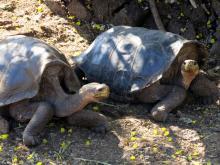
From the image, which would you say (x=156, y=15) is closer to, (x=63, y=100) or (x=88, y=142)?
(x=63, y=100)

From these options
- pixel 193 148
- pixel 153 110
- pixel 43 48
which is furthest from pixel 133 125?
pixel 43 48

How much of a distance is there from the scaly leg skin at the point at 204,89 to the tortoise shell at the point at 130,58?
0.48 m

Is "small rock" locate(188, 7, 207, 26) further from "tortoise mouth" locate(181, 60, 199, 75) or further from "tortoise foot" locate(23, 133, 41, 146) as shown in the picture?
"tortoise foot" locate(23, 133, 41, 146)

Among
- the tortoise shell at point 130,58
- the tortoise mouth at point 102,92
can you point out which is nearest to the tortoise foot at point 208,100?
the tortoise shell at point 130,58

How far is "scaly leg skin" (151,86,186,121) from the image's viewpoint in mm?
5023

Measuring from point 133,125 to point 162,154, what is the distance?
54 centimetres

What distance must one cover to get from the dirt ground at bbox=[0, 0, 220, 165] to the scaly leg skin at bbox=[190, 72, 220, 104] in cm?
10

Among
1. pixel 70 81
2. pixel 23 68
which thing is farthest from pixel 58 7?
pixel 23 68

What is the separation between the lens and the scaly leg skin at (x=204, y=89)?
5477 millimetres

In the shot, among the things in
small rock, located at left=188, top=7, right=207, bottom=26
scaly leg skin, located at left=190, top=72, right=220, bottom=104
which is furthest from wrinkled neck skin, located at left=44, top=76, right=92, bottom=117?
small rock, located at left=188, top=7, right=207, bottom=26

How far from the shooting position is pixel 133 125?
4934mm

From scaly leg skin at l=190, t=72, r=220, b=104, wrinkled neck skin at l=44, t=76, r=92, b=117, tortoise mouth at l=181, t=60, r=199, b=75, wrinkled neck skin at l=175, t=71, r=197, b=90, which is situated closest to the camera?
wrinkled neck skin at l=44, t=76, r=92, b=117

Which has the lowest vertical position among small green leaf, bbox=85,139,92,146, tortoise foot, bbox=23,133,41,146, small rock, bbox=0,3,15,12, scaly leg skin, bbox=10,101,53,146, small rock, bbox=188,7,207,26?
small green leaf, bbox=85,139,92,146

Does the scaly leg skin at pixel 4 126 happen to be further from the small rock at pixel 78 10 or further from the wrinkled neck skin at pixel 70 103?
the small rock at pixel 78 10
